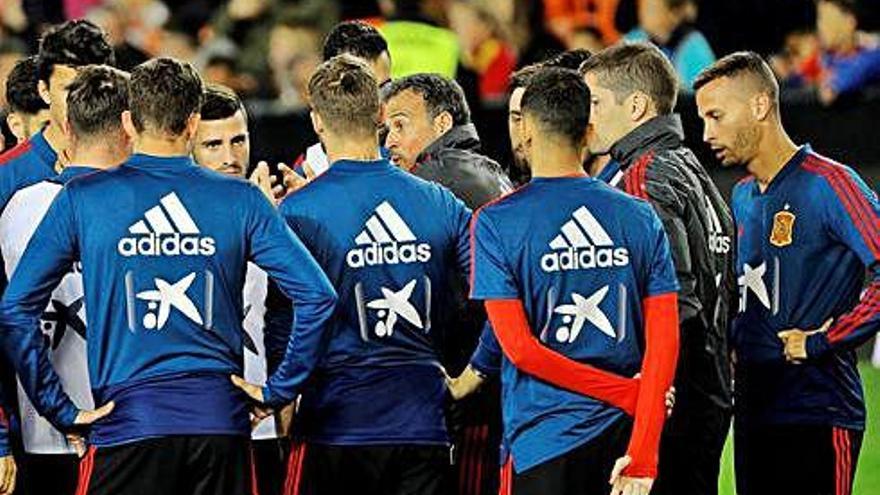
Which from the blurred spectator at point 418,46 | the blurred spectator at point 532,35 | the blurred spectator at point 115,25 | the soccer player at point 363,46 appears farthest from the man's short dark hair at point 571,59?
the blurred spectator at point 532,35

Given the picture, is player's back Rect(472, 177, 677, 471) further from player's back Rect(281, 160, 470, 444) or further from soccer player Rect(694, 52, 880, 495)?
soccer player Rect(694, 52, 880, 495)

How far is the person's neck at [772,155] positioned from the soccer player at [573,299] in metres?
1.32

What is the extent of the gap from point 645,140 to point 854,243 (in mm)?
869

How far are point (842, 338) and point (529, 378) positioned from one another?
144 cm

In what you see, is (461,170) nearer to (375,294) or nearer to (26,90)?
(375,294)

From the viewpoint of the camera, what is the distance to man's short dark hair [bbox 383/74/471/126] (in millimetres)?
8430

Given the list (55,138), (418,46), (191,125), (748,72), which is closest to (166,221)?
(191,125)

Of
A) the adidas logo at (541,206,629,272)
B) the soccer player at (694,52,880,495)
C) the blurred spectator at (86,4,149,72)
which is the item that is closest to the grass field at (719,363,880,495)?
the soccer player at (694,52,880,495)

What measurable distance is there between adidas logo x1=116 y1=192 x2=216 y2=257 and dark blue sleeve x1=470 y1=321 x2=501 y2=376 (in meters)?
0.95

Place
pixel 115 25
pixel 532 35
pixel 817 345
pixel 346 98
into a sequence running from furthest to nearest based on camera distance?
pixel 115 25 → pixel 532 35 → pixel 817 345 → pixel 346 98

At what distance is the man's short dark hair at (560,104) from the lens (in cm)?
691

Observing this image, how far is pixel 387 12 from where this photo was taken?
53.3 ft

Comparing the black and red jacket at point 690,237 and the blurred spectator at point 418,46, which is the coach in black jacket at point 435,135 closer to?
the black and red jacket at point 690,237

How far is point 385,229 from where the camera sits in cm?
734
